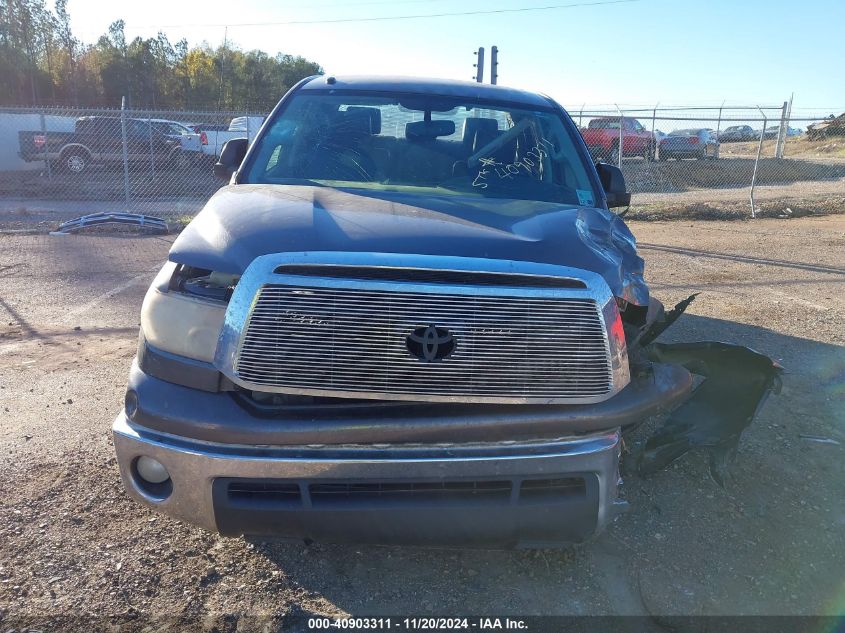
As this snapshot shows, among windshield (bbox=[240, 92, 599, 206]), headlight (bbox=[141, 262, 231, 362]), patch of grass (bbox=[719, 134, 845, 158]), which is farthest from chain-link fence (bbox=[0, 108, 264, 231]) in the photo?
patch of grass (bbox=[719, 134, 845, 158])

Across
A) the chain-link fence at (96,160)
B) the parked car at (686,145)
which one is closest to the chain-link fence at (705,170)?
the parked car at (686,145)

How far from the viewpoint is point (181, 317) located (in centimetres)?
264

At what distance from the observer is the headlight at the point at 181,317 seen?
2.57m

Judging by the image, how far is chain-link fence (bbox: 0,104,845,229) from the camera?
15.9 meters

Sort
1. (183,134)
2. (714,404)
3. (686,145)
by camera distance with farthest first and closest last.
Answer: (183,134) < (686,145) < (714,404)

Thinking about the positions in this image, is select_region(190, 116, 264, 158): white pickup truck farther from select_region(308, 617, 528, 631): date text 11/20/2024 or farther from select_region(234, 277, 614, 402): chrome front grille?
select_region(308, 617, 528, 631): date text 11/20/2024

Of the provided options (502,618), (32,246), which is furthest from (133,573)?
(32,246)

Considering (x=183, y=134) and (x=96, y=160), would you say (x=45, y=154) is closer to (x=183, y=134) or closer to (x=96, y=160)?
(x=96, y=160)

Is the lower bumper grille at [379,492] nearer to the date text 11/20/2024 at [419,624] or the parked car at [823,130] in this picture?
the date text 11/20/2024 at [419,624]

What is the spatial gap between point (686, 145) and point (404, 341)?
2080cm

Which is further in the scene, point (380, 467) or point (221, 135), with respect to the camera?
point (221, 135)

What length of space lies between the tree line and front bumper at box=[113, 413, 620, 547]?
145ft

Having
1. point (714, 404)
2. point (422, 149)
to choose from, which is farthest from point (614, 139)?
point (714, 404)

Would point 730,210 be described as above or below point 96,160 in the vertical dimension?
below
